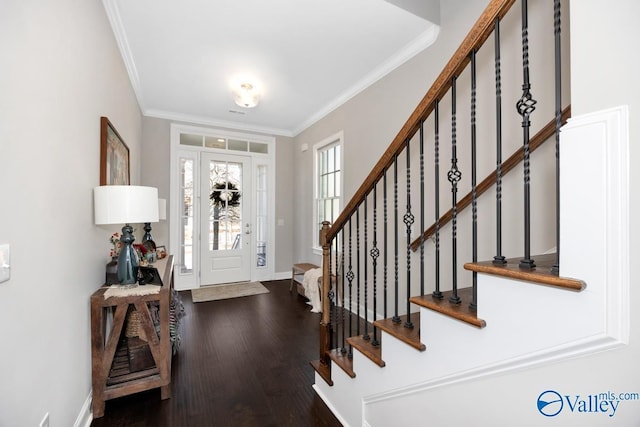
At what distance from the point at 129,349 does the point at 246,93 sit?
114 inches

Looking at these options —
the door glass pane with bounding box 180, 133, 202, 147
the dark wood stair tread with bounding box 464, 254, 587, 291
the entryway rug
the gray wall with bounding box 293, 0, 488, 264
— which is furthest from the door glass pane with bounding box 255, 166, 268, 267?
the dark wood stair tread with bounding box 464, 254, 587, 291

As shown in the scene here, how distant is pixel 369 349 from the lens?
5.03ft

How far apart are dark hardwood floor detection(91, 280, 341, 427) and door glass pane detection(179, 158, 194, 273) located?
1387 millimetres

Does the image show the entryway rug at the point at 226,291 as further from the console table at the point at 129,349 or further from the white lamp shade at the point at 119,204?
the white lamp shade at the point at 119,204

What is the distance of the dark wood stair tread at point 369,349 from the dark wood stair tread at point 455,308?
17.0 inches

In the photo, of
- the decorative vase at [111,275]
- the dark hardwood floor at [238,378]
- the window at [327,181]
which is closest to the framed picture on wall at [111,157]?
the decorative vase at [111,275]

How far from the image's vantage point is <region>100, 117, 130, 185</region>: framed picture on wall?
1968 mm

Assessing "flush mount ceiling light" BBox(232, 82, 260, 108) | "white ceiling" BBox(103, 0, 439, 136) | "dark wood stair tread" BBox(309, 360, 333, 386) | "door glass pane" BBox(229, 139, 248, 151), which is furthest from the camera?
"door glass pane" BBox(229, 139, 248, 151)

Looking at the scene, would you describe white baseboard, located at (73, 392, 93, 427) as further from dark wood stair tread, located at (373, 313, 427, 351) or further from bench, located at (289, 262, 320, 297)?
bench, located at (289, 262, 320, 297)

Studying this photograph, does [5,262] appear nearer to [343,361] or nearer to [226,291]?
[343,361]

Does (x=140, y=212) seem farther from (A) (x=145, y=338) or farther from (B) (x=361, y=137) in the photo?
(B) (x=361, y=137)

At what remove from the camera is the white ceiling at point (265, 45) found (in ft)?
7.28

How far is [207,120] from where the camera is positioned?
4617mm

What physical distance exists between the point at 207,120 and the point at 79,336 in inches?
150
